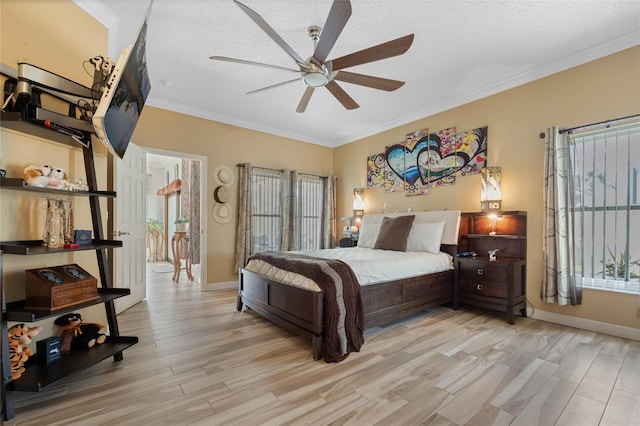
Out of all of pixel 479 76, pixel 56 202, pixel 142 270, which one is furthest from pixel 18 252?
pixel 479 76

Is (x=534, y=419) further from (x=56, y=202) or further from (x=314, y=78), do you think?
(x=56, y=202)

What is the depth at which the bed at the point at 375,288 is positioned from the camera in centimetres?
250

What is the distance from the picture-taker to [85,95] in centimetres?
204

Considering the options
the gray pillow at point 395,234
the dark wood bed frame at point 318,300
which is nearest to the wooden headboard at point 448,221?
the gray pillow at point 395,234

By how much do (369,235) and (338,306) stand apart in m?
2.26

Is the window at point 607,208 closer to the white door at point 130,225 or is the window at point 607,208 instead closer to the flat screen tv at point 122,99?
the flat screen tv at point 122,99

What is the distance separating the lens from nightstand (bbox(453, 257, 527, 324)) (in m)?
3.14

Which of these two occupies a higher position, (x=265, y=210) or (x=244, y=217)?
(x=265, y=210)

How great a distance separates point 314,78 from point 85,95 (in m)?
1.73

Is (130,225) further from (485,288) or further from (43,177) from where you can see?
(485,288)

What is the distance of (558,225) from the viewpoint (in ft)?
9.96

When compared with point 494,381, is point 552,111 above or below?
above

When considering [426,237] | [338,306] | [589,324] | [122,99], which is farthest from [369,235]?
[122,99]

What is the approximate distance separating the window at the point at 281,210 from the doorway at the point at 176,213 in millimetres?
894
